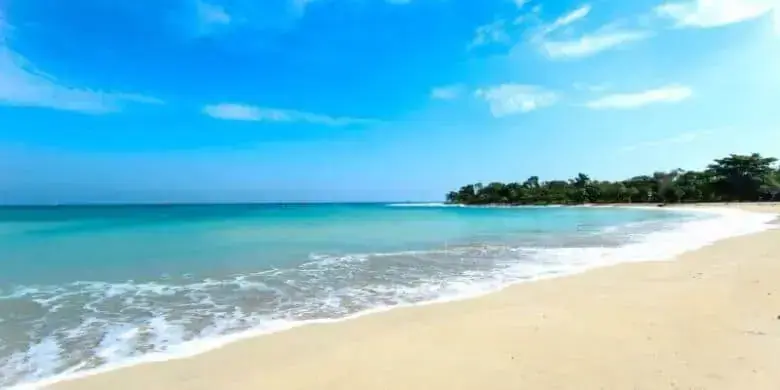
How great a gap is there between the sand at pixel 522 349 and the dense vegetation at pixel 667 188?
267 feet

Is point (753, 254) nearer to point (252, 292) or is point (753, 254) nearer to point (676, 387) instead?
point (676, 387)

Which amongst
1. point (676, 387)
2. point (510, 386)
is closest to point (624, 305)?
point (676, 387)

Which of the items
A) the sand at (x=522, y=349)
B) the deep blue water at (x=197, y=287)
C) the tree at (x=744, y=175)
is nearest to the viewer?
the sand at (x=522, y=349)

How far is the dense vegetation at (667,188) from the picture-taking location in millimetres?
70125

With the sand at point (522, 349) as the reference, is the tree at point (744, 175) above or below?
above

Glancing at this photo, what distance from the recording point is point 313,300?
7594 mm

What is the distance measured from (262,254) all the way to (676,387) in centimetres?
1250

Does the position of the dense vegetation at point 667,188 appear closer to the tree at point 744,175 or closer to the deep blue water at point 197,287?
the tree at point 744,175

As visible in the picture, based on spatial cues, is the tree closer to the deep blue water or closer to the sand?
the deep blue water

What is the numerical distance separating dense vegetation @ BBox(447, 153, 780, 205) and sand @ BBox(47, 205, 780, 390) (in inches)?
3200

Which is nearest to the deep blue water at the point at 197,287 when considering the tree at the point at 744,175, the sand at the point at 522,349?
the sand at the point at 522,349

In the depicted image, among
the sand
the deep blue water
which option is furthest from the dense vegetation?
the sand

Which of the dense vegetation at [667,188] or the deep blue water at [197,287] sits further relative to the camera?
the dense vegetation at [667,188]

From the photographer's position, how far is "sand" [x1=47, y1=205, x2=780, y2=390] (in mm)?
Result: 3906
